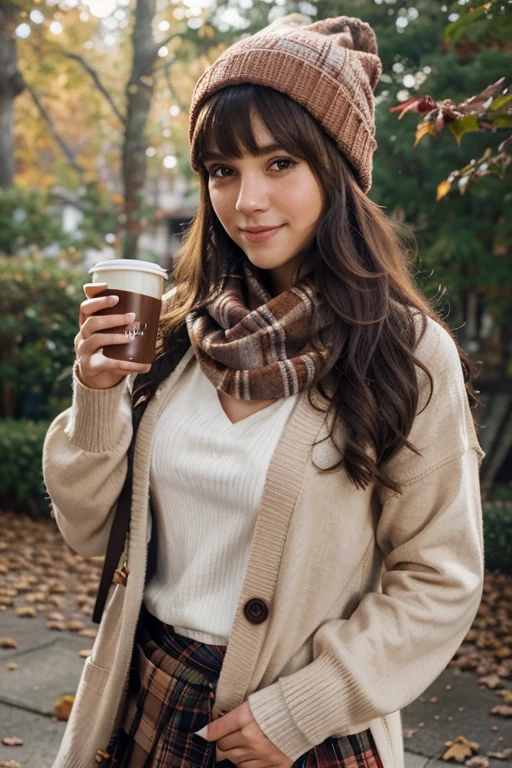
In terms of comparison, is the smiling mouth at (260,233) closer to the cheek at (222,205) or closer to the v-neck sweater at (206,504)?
the cheek at (222,205)

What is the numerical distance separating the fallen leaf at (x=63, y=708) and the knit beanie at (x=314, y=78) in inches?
100

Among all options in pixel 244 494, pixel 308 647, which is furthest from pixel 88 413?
pixel 308 647

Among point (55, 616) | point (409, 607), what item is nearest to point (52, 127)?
point (55, 616)

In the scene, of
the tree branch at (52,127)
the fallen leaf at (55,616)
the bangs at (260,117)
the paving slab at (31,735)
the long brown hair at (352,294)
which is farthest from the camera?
the tree branch at (52,127)

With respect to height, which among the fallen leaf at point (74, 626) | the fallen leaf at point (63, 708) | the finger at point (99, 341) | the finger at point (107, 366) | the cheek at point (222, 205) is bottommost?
the fallen leaf at point (74, 626)

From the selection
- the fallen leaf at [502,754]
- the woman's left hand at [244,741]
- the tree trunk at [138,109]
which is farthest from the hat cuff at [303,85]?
the tree trunk at [138,109]

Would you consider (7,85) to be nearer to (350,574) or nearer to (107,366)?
(107,366)

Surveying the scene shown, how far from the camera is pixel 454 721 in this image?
12.3ft

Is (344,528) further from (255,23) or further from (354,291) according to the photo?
(255,23)

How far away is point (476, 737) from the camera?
3.60 meters

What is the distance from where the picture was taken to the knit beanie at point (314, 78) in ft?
6.43

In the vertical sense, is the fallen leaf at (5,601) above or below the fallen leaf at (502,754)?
below

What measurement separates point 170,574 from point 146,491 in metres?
0.21

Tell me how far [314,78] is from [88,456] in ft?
3.25
